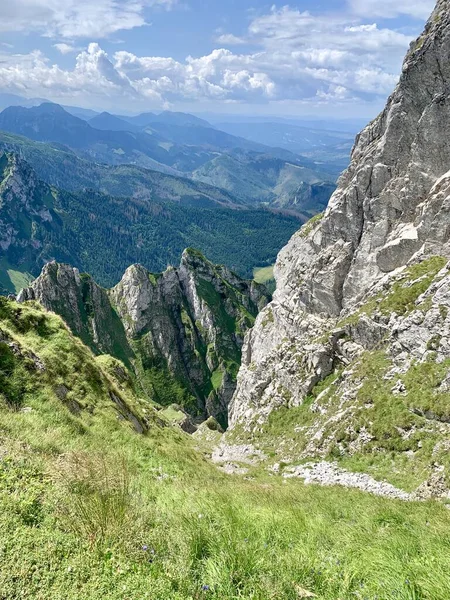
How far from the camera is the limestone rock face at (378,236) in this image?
50.1 metres

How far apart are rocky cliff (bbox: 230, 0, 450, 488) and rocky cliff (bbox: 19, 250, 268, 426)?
92501 mm

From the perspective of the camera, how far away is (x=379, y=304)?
48562 mm

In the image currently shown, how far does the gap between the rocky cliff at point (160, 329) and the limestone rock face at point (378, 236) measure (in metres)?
106

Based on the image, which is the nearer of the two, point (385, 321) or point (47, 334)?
point (47, 334)

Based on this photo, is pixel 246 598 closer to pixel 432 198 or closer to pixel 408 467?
pixel 408 467

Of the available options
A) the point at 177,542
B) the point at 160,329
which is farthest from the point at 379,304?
the point at 160,329

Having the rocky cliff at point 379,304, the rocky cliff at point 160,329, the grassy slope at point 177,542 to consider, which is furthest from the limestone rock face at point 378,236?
the rocky cliff at point 160,329

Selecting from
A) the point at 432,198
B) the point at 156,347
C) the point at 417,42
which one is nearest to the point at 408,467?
the point at 432,198

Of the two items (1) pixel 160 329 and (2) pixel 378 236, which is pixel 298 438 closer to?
(2) pixel 378 236

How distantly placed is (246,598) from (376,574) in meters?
2.91

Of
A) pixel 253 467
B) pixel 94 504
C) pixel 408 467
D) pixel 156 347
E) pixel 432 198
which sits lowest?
pixel 156 347

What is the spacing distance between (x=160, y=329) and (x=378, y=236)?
13786 centimetres

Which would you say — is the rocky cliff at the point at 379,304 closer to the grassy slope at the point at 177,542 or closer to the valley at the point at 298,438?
the valley at the point at 298,438

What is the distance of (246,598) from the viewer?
Answer: 703 cm
